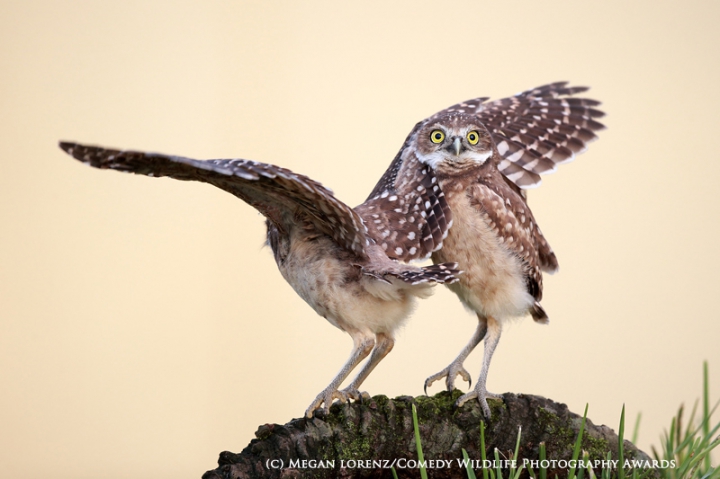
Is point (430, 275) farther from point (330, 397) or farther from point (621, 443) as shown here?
point (621, 443)

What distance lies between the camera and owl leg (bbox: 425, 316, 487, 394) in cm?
294

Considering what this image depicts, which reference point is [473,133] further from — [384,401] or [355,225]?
[384,401]

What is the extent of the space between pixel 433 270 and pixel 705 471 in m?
1.13

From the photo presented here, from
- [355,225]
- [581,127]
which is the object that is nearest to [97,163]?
[355,225]

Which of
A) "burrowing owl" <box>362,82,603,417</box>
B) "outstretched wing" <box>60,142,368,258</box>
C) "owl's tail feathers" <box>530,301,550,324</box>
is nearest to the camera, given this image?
"outstretched wing" <box>60,142,368,258</box>

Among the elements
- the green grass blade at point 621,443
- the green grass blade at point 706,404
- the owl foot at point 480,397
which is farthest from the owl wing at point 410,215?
the green grass blade at point 706,404

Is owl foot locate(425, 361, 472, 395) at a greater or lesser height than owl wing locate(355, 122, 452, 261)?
lesser

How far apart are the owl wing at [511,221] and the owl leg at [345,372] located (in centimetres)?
60

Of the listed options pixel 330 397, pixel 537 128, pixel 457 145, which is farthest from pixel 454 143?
pixel 330 397

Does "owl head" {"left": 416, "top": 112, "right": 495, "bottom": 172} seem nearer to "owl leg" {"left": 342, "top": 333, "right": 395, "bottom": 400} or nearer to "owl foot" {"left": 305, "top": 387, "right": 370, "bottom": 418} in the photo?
"owl leg" {"left": 342, "top": 333, "right": 395, "bottom": 400}

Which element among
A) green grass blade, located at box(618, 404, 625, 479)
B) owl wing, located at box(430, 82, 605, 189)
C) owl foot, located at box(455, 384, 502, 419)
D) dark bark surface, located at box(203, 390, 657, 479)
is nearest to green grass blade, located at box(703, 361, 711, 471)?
dark bark surface, located at box(203, 390, 657, 479)

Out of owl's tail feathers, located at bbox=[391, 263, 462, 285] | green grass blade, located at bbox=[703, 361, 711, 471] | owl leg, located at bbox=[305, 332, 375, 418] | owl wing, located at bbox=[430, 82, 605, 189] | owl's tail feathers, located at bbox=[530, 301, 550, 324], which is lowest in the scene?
green grass blade, located at bbox=[703, 361, 711, 471]

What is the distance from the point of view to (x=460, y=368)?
2.96 meters

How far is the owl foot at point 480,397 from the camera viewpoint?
8.55 ft
